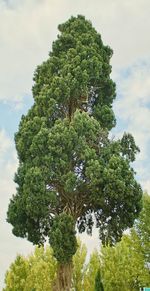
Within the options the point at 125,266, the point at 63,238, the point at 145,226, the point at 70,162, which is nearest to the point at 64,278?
the point at 63,238

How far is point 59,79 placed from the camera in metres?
20.6

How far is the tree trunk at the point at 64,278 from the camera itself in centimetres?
1875

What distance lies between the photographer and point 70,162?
19297 millimetres

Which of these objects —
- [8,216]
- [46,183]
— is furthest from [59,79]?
[8,216]

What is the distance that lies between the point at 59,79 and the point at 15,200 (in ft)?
17.8

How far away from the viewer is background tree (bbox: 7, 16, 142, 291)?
18.7 m

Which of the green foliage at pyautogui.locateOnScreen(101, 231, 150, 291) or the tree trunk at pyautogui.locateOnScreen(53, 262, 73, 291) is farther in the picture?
the green foliage at pyautogui.locateOnScreen(101, 231, 150, 291)

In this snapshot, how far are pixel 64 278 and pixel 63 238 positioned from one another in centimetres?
173

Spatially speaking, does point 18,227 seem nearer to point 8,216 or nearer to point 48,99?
point 8,216

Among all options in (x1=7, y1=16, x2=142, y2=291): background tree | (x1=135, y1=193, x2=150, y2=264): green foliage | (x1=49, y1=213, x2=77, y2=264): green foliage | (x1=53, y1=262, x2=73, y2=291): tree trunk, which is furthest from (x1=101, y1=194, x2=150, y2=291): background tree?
(x1=49, y1=213, x2=77, y2=264): green foliage

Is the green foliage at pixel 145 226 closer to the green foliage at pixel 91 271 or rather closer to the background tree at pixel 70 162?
the green foliage at pixel 91 271

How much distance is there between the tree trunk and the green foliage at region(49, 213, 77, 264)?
14.5 inches

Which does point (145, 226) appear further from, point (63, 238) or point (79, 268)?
point (63, 238)

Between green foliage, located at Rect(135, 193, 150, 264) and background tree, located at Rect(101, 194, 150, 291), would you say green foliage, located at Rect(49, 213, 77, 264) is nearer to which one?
background tree, located at Rect(101, 194, 150, 291)
